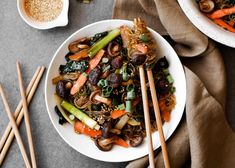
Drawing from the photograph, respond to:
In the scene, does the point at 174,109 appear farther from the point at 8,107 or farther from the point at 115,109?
the point at 8,107

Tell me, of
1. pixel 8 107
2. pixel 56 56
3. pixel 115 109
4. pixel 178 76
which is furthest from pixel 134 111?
pixel 8 107

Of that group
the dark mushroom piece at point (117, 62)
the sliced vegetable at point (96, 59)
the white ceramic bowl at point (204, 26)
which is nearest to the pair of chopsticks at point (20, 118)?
the sliced vegetable at point (96, 59)

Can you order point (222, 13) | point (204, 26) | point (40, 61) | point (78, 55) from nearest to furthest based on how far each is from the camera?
point (204, 26) < point (222, 13) < point (78, 55) < point (40, 61)

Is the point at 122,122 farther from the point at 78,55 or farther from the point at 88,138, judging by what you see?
the point at 78,55

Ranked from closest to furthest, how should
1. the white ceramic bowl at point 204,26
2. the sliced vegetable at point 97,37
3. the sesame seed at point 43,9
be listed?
the white ceramic bowl at point 204,26, the sliced vegetable at point 97,37, the sesame seed at point 43,9

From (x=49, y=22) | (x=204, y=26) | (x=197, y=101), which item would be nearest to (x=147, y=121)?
(x=197, y=101)

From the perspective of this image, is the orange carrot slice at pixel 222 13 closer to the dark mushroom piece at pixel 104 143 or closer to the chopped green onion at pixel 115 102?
the chopped green onion at pixel 115 102
